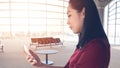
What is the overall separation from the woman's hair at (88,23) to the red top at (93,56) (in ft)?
0.12

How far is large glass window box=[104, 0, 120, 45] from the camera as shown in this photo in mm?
23484

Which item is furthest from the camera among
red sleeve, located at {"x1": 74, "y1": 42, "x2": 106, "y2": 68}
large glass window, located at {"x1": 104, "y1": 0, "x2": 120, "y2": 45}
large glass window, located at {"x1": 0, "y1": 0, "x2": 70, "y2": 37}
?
large glass window, located at {"x1": 0, "y1": 0, "x2": 70, "y2": 37}

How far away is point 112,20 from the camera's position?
24.9 m

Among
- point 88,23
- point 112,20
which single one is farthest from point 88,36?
point 112,20

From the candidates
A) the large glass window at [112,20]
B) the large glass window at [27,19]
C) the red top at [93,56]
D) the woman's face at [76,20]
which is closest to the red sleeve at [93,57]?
the red top at [93,56]

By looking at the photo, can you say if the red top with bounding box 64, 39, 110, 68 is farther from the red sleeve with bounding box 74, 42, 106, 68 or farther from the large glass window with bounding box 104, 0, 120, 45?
the large glass window with bounding box 104, 0, 120, 45

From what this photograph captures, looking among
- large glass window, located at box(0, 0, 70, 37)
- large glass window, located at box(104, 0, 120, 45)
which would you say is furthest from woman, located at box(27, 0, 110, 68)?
large glass window, located at box(0, 0, 70, 37)

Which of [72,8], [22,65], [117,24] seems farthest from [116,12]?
[72,8]

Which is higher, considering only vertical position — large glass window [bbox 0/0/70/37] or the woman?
large glass window [bbox 0/0/70/37]

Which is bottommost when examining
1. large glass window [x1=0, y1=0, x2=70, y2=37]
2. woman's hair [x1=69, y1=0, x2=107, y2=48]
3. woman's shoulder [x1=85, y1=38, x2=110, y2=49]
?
woman's shoulder [x1=85, y1=38, x2=110, y2=49]

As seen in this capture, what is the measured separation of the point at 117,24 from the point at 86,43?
911 inches

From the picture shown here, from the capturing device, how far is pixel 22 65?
8.86 meters

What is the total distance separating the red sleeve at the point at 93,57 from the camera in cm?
104

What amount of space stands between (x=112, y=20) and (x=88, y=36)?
2443cm
